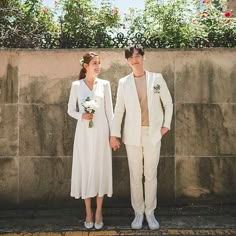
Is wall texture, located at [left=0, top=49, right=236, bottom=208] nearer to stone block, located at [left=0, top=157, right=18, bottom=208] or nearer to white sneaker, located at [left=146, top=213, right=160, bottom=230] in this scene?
stone block, located at [left=0, top=157, right=18, bottom=208]

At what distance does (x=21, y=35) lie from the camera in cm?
600

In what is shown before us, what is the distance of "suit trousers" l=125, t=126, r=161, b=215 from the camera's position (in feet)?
16.1

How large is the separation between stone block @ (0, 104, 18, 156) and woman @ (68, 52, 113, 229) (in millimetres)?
1246

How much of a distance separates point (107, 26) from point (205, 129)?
2338 millimetres

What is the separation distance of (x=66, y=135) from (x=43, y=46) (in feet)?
4.68

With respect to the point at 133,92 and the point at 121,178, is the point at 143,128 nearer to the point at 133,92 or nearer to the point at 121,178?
the point at 133,92

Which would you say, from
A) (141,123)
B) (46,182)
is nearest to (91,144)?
(141,123)

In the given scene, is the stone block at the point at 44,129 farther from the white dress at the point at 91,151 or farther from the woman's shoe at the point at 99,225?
the woman's shoe at the point at 99,225

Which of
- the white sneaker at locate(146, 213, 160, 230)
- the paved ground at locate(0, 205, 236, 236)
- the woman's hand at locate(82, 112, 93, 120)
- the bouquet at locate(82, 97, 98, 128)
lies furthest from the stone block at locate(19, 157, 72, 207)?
the white sneaker at locate(146, 213, 160, 230)

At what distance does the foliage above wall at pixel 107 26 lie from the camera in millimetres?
5953

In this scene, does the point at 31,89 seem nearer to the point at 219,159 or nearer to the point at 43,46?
the point at 43,46

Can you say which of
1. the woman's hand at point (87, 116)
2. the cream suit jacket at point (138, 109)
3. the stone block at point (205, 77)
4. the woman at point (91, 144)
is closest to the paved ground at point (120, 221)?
the woman at point (91, 144)

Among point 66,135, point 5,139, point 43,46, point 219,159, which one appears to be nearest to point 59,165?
point 66,135

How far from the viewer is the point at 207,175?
589 centimetres
